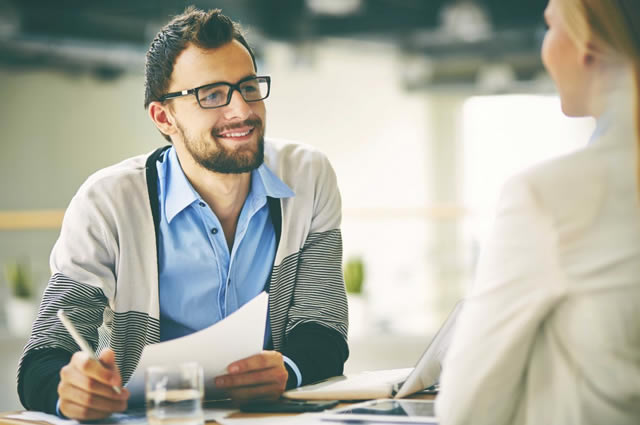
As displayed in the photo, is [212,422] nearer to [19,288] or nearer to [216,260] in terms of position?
[216,260]

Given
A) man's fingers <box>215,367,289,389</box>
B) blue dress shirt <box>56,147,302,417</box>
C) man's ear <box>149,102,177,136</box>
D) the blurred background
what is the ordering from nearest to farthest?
1. man's fingers <box>215,367,289,389</box>
2. blue dress shirt <box>56,147,302,417</box>
3. man's ear <box>149,102,177,136</box>
4. the blurred background

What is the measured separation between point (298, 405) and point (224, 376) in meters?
0.16

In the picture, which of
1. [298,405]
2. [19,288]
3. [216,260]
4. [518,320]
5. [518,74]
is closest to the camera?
[518,320]

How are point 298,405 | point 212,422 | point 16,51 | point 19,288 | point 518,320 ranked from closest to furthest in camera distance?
point 518,320 < point 212,422 < point 298,405 < point 19,288 < point 16,51

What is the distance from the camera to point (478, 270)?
1.07m

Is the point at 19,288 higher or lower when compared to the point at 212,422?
lower

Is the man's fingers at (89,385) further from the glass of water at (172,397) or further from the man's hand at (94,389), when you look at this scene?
the glass of water at (172,397)

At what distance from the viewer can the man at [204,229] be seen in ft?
5.74

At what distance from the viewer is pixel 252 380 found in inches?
57.7

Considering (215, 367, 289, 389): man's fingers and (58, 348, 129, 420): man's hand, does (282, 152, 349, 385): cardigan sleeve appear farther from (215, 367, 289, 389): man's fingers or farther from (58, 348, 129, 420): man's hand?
(58, 348, 129, 420): man's hand

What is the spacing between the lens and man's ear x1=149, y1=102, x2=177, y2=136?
201 centimetres

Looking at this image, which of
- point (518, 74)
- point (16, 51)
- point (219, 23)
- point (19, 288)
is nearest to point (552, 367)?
point (219, 23)

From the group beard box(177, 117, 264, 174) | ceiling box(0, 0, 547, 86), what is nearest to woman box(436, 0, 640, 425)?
Result: beard box(177, 117, 264, 174)

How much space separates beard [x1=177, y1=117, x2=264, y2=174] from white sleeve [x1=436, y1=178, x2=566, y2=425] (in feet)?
3.14
